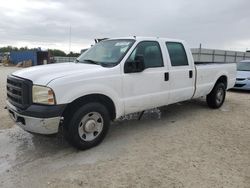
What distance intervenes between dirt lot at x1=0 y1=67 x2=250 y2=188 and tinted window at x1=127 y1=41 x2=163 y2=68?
4.60ft

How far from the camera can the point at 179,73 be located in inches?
229

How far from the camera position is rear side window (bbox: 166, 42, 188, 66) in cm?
577

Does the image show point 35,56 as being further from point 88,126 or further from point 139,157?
point 139,157

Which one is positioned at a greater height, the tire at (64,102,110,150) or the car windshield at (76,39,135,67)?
the car windshield at (76,39,135,67)

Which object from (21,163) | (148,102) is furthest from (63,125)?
(148,102)

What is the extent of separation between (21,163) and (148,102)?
2.55 m

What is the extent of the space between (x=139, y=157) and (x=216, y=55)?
76.9 feet

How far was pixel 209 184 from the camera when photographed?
132 inches

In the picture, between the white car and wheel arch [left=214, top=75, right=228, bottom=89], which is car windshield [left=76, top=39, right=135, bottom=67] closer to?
wheel arch [left=214, top=75, right=228, bottom=89]

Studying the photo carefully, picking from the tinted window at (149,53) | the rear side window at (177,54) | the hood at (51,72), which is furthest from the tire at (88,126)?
the rear side window at (177,54)

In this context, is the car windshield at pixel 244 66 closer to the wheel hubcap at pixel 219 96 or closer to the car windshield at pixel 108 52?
the wheel hubcap at pixel 219 96

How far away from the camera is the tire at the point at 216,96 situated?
7336 millimetres

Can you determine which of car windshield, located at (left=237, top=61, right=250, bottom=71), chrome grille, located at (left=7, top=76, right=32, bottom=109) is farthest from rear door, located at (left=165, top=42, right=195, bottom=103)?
car windshield, located at (left=237, top=61, right=250, bottom=71)

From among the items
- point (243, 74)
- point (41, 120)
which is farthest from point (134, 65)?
point (243, 74)
